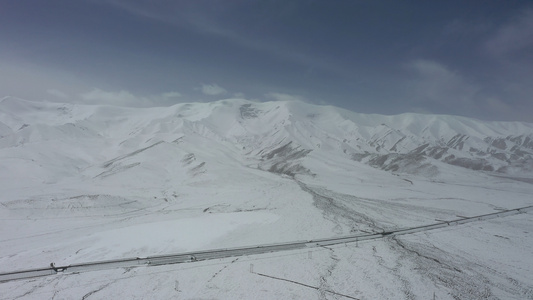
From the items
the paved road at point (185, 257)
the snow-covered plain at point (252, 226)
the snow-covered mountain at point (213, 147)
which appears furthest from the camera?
the snow-covered mountain at point (213, 147)

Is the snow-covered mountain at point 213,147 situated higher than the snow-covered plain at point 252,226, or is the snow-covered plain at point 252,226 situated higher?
the snow-covered mountain at point 213,147

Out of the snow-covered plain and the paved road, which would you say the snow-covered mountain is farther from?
the paved road

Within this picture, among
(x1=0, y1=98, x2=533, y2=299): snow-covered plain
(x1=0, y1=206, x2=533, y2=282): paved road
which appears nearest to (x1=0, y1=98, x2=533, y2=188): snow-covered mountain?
(x1=0, y1=98, x2=533, y2=299): snow-covered plain

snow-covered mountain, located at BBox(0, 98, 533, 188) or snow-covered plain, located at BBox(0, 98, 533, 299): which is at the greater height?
snow-covered mountain, located at BBox(0, 98, 533, 188)

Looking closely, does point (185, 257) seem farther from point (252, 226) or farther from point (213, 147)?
point (213, 147)

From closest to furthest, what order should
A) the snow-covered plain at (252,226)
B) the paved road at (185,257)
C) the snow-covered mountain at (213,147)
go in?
1. the snow-covered plain at (252,226)
2. the paved road at (185,257)
3. the snow-covered mountain at (213,147)

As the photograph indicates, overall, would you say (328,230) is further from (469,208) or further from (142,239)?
(469,208)

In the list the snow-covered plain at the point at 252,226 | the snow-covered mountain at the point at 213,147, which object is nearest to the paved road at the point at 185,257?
the snow-covered plain at the point at 252,226

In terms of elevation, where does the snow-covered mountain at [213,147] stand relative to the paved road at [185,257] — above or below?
above

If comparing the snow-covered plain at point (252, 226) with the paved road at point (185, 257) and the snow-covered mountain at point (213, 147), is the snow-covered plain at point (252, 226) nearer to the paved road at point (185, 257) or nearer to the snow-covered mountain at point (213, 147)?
the paved road at point (185, 257)

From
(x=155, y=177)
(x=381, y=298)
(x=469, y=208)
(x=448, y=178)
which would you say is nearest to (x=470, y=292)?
(x=381, y=298)

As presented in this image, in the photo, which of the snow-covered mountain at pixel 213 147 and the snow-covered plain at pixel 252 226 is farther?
the snow-covered mountain at pixel 213 147

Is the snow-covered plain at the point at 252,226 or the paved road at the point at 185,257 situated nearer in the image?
the snow-covered plain at the point at 252,226
